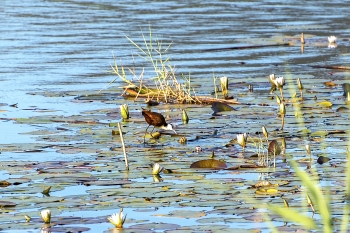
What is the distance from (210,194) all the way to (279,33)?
10340 mm

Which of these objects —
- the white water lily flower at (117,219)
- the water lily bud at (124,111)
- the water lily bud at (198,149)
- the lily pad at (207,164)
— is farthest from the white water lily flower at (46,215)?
the water lily bud at (124,111)

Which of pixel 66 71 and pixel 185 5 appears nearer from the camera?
pixel 66 71

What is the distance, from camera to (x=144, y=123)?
21.5ft

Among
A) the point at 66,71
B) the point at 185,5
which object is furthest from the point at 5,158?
the point at 185,5

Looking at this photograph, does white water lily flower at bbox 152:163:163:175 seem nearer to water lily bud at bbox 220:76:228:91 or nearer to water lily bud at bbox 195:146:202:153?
water lily bud at bbox 195:146:202:153

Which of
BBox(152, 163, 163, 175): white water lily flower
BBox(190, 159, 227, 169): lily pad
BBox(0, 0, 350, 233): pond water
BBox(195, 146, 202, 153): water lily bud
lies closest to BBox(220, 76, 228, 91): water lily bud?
BBox(0, 0, 350, 233): pond water

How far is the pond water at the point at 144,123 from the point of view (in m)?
4.12

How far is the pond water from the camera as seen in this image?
412 centimetres

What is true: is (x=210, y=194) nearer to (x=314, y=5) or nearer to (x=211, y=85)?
(x=211, y=85)

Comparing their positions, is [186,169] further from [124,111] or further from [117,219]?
[124,111]

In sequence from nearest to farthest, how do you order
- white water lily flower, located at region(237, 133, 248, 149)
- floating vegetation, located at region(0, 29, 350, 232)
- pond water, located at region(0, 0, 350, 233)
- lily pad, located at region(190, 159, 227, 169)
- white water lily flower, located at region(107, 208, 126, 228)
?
white water lily flower, located at region(107, 208, 126, 228)
floating vegetation, located at region(0, 29, 350, 232)
pond water, located at region(0, 0, 350, 233)
lily pad, located at region(190, 159, 227, 169)
white water lily flower, located at region(237, 133, 248, 149)

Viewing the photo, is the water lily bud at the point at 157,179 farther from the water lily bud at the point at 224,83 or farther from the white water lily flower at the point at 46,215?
the water lily bud at the point at 224,83

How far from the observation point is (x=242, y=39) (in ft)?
44.0

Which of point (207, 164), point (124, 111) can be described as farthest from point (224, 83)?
point (207, 164)
